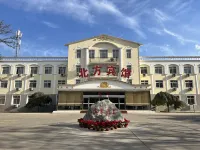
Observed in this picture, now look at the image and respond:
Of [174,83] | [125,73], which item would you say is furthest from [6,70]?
[174,83]

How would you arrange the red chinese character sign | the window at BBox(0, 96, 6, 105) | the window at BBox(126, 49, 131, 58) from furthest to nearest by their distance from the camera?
the window at BBox(126, 49, 131, 58) → the window at BBox(0, 96, 6, 105) → the red chinese character sign

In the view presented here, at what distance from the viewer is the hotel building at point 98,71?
101ft

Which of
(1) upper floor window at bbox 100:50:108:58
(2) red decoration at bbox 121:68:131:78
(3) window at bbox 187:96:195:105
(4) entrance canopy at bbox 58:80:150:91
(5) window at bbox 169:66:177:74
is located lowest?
(3) window at bbox 187:96:195:105

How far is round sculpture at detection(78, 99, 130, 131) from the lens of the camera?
8.55 meters

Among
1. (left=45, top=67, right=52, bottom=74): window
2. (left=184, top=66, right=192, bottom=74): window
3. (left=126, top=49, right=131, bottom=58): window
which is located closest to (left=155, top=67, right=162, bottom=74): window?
(left=184, top=66, right=192, bottom=74): window

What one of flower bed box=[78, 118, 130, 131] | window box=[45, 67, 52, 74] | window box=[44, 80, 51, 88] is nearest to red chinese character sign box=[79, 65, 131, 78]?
window box=[44, 80, 51, 88]

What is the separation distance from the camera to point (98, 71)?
30.5 m

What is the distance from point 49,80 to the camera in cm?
3253

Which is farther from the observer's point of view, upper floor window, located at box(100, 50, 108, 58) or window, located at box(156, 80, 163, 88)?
upper floor window, located at box(100, 50, 108, 58)

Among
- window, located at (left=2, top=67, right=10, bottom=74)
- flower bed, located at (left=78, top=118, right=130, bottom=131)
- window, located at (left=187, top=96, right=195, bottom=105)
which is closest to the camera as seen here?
flower bed, located at (left=78, top=118, right=130, bottom=131)

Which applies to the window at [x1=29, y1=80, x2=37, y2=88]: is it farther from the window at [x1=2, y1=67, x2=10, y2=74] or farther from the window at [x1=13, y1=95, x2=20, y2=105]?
the window at [x1=2, y1=67, x2=10, y2=74]

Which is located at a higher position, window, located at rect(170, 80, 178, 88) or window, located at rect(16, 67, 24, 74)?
window, located at rect(16, 67, 24, 74)

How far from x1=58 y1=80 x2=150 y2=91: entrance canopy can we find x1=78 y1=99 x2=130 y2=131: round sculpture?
17748mm

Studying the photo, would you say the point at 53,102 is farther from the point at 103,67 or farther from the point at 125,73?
the point at 125,73
